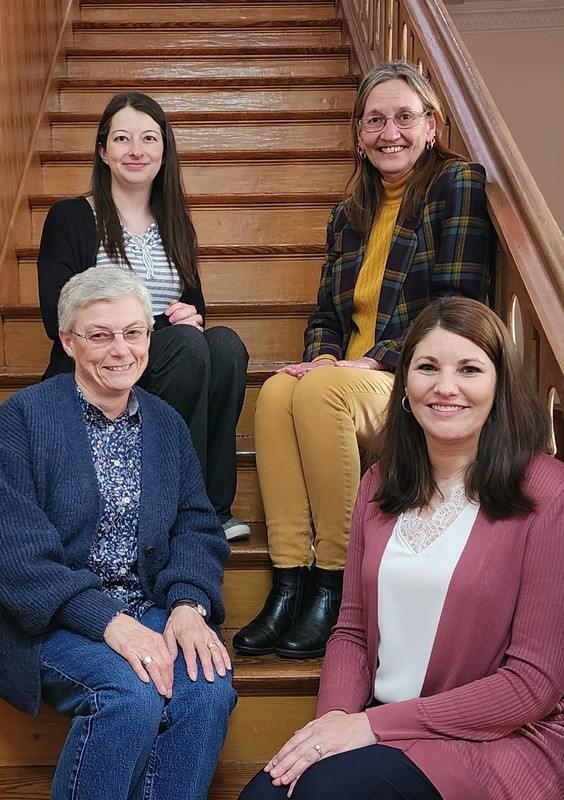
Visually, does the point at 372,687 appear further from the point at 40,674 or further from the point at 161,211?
the point at 161,211

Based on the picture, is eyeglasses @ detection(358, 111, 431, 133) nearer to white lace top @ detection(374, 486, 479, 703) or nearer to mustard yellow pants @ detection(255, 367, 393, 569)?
mustard yellow pants @ detection(255, 367, 393, 569)

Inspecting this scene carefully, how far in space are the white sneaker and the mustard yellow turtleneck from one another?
438 mm

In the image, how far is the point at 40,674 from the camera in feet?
5.50

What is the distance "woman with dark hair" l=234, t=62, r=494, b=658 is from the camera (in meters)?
2.03

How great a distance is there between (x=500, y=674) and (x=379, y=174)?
1.26 meters

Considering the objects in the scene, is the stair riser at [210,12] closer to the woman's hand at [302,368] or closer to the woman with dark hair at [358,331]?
the woman with dark hair at [358,331]

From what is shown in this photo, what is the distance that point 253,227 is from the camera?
132 inches

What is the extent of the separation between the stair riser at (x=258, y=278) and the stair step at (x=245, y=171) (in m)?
0.53

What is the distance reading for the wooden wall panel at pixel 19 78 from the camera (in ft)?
10.1

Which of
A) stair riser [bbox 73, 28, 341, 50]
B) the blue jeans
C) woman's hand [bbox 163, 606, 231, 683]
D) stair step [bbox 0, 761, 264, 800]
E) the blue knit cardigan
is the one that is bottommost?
stair step [bbox 0, 761, 264, 800]

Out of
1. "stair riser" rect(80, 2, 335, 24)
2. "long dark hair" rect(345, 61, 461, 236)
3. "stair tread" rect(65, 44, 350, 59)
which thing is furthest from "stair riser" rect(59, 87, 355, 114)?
"long dark hair" rect(345, 61, 461, 236)

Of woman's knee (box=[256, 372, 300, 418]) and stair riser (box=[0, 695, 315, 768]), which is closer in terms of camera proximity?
stair riser (box=[0, 695, 315, 768])

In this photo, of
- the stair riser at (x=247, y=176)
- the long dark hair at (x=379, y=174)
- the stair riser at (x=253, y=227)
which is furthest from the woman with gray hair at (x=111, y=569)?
the stair riser at (x=247, y=176)

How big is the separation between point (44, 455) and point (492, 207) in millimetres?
963
